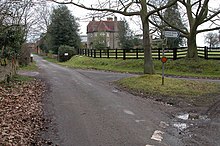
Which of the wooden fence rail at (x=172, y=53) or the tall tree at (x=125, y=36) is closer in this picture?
the wooden fence rail at (x=172, y=53)

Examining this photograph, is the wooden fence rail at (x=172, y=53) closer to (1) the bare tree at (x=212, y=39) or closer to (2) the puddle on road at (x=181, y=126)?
(2) the puddle on road at (x=181, y=126)

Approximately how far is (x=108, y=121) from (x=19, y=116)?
2.43 metres

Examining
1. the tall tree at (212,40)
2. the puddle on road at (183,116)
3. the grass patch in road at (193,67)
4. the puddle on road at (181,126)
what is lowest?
the puddle on road at (183,116)

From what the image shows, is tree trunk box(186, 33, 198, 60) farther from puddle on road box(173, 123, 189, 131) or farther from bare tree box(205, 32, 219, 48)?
bare tree box(205, 32, 219, 48)

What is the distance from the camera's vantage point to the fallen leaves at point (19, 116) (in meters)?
6.12

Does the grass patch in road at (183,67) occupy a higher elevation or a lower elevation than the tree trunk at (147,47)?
lower

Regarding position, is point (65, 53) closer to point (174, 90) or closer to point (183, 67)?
point (183, 67)

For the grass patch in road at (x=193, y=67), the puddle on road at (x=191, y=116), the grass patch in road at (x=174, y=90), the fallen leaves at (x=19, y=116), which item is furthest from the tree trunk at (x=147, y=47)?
the puddle on road at (x=191, y=116)

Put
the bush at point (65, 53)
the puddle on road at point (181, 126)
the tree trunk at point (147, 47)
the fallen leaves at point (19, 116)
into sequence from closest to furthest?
the fallen leaves at point (19, 116) < the puddle on road at point (181, 126) < the tree trunk at point (147, 47) < the bush at point (65, 53)

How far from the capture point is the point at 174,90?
13.2 metres

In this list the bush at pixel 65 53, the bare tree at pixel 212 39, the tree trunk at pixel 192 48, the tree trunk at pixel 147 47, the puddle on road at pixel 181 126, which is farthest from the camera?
the bare tree at pixel 212 39

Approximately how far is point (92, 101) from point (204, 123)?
14.0ft

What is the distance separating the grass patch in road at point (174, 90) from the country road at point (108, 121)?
129cm

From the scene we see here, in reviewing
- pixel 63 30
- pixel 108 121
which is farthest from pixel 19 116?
pixel 63 30
